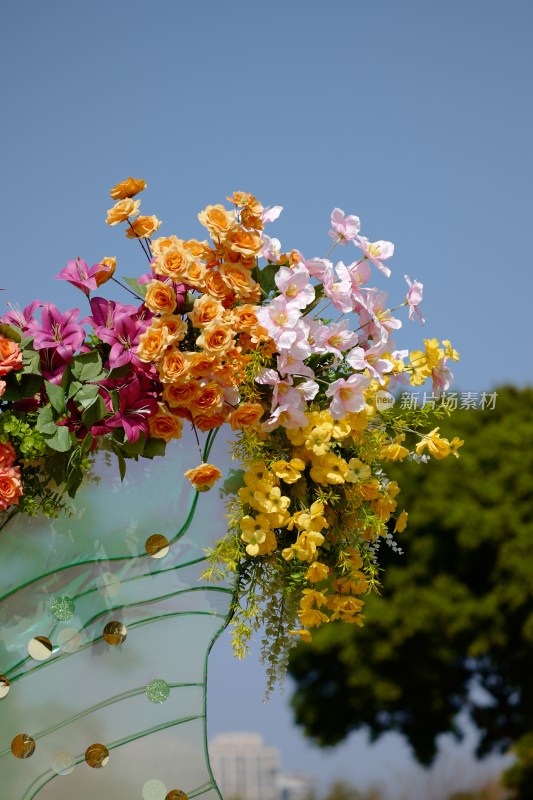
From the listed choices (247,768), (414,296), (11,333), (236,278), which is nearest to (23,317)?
(11,333)

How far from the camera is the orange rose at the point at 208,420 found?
2.59 m

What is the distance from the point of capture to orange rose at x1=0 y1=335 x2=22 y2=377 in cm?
250

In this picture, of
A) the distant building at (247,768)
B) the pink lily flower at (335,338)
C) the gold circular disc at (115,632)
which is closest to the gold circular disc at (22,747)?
the gold circular disc at (115,632)

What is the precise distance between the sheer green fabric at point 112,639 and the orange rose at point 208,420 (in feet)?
0.71

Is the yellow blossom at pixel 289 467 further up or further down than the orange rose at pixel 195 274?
further down

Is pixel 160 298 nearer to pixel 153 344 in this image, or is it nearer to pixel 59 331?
pixel 153 344

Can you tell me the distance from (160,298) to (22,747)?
127cm

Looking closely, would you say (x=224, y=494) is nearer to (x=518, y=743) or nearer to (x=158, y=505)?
(x=158, y=505)

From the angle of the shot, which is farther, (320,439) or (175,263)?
(320,439)

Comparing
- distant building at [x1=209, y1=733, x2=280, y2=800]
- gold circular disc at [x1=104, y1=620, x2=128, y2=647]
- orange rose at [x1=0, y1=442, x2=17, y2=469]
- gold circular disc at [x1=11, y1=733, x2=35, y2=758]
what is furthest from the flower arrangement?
distant building at [x1=209, y1=733, x2=280, y2=800]

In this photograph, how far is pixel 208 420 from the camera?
260 centimetres

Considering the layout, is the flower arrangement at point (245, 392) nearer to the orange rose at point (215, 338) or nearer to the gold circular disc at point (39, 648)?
the orange rose at point (215, 338)

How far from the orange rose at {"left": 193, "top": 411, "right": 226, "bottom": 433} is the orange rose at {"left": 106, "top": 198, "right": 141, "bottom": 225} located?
57cm

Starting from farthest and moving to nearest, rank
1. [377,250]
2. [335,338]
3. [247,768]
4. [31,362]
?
[247,768] → [377,250] → [335,338] → [31,362]
